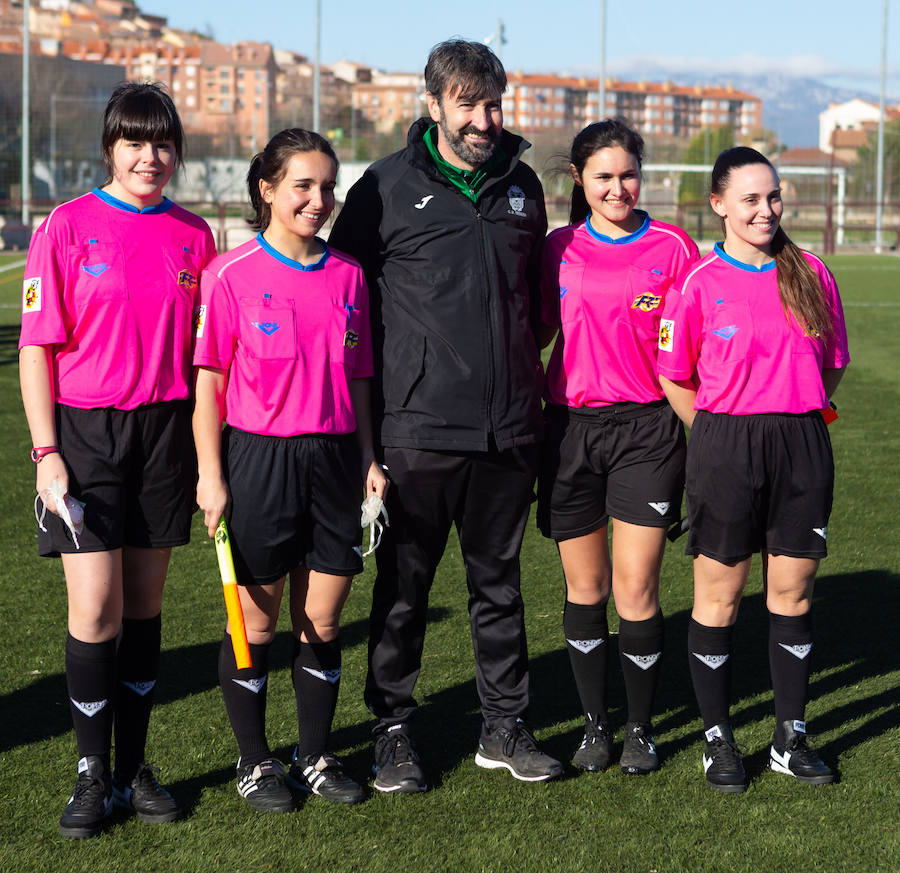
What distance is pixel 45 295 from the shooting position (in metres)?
2.89

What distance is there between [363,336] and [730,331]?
3.18 feet

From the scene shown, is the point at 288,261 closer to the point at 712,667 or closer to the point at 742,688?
the point at 712,667

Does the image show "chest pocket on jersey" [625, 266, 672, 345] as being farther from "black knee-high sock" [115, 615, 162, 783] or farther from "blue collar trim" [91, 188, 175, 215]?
"black knee-high sock" [115, 615, 162, 783]

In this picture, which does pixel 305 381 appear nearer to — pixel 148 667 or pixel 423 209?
pixel 423 209

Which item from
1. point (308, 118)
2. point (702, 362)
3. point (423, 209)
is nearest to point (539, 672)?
point (702, 362)

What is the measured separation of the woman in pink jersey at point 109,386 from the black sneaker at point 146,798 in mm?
14

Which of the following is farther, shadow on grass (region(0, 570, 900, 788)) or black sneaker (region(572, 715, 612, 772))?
shadow on grass (region(0, 570, 900, 788))

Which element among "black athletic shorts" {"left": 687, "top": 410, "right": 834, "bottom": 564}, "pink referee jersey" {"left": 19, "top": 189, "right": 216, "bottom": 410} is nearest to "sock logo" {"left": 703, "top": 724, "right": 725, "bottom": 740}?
"black athletic shorts" {"left": 687, "top": 410, "right": 834, "bottom": 564}

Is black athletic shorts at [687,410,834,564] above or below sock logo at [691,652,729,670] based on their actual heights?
above

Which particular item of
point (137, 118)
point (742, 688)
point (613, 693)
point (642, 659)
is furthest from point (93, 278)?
point (742, 688)

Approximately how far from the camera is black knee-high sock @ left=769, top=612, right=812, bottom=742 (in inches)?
133

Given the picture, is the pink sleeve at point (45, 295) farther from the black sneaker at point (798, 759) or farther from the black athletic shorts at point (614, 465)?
the black sneaker at point (798, 759)

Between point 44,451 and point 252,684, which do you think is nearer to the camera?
point 44,451

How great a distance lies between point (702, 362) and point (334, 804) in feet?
5.07
